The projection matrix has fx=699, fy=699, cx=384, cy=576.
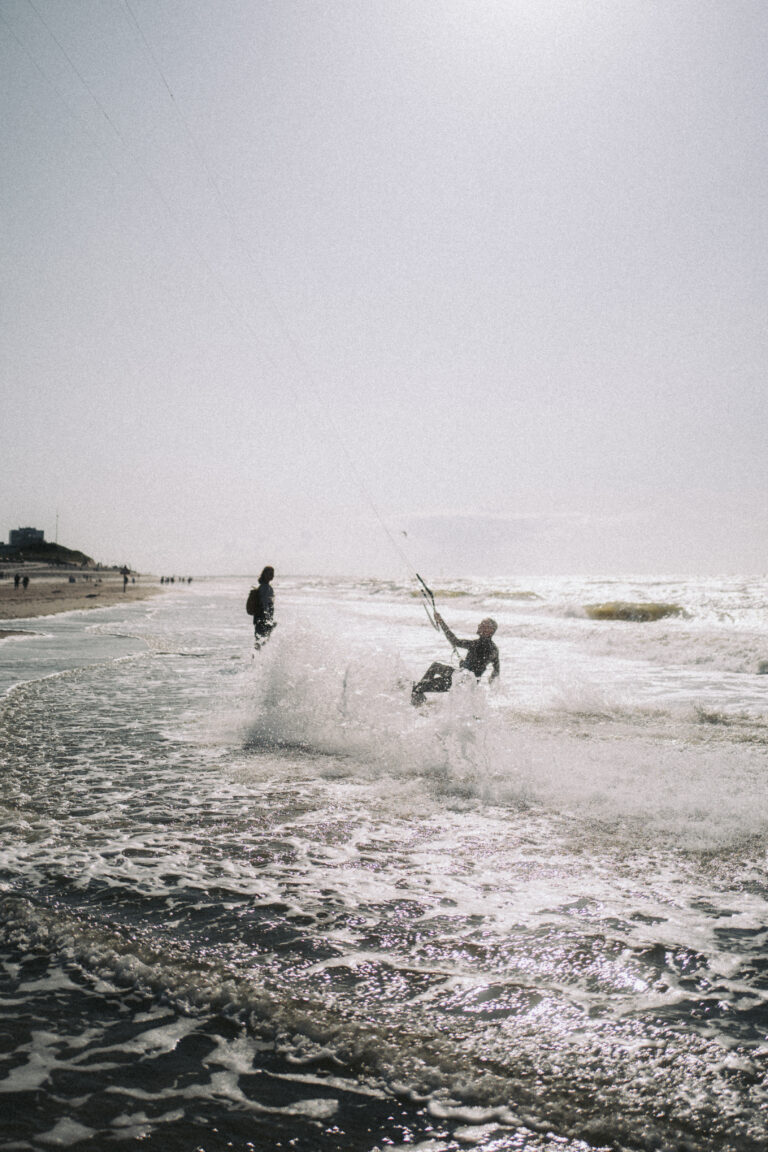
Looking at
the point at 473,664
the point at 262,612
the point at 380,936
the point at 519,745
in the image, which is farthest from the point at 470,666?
the point at 380,936

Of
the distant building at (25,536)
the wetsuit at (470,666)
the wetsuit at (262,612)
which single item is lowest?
the wetsuit at (470,666)

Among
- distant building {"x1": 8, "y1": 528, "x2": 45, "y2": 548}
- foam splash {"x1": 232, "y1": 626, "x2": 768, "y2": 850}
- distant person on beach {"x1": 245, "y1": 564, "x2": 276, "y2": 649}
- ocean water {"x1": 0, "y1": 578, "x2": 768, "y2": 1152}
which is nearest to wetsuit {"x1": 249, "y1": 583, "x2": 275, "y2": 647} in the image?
distant person on beach {"x1": 245, "y1": 564, "x2": 276, "y2": 649}

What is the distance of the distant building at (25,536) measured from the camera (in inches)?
7539

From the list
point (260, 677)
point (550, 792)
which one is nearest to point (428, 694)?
point (260, 677)

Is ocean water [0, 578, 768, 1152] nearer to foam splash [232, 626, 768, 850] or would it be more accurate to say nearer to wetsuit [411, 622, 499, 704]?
foam splash [232, 626, 768, 850]

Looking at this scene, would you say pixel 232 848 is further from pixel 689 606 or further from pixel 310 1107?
pixel 689 606

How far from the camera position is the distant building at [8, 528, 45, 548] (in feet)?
628

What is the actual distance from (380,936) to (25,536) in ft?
710

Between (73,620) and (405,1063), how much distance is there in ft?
92.9

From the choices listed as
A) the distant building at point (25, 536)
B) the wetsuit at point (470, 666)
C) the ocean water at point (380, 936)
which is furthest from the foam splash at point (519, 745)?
the distant building at point (25, 536)

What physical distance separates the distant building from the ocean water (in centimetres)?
20394

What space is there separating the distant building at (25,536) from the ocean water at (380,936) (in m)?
204

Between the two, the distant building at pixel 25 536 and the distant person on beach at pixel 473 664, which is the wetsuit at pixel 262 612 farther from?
the distant building at pixel 25 536

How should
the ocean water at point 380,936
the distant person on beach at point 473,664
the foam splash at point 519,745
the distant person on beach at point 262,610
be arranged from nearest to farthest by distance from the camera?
1. the ocean water at point 380,936
2. the foam splash at point 519,745
3. the distant person on beach at point 473,664
4. the distant person on beach at point 262,610
